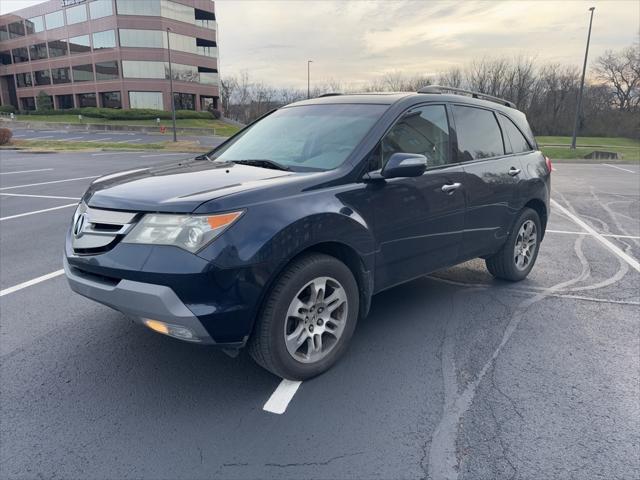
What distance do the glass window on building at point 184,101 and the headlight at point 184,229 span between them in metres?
58.2

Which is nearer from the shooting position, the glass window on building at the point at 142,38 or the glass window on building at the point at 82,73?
the glass window on building at the point at 142,38

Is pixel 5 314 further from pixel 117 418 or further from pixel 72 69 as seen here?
pixel 72 69

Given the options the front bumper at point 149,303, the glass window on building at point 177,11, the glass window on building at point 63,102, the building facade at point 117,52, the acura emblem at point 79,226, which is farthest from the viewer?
the glass window on building at point 63,102

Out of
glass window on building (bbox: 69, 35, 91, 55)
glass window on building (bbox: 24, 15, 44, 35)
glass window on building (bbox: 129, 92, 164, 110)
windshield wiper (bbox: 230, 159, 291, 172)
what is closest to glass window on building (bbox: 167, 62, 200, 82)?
glass window on building (bbox: 129, 92, 164, 110)

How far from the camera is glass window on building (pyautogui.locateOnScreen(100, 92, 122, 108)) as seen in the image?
5607cm

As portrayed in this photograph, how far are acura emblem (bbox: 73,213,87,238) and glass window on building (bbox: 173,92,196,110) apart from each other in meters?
57.5

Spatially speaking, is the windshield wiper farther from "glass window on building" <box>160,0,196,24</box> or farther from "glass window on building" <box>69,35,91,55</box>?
"glass window on building" <box>69,35,91,55</box>

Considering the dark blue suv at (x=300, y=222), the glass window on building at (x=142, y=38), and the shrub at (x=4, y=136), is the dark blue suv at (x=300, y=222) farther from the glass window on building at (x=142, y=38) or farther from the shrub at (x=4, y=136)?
the glass window on building at (x=142, y=38)

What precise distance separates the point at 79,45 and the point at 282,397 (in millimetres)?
67355

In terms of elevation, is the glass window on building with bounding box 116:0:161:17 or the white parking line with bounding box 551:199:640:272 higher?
the glass window on building with bounding box 116:0:161:17

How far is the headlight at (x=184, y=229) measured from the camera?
2.60 meters

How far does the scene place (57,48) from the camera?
60906mm

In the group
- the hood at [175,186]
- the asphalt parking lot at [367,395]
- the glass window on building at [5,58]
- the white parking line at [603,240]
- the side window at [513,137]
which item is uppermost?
the glass window on building at [5,58]

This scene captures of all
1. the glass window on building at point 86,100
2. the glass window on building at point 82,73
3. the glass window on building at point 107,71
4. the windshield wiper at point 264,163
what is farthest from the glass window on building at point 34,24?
the windshield wiper at point 264,163
